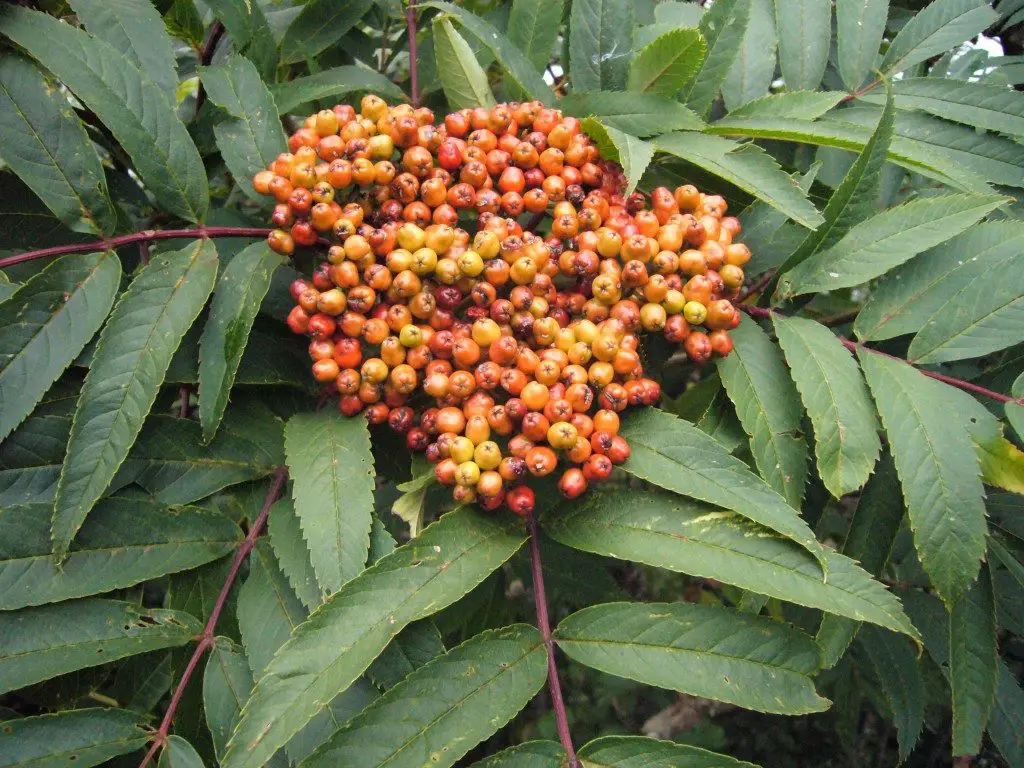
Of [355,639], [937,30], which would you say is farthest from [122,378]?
[937,30]

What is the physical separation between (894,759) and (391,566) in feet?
13.7

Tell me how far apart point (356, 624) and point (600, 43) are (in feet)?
4.98

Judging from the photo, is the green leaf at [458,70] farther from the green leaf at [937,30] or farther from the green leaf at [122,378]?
the green leaf at [937,30]

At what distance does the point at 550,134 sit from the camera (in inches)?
70.3

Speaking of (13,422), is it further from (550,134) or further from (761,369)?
(761,369)

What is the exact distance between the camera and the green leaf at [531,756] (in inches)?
58.3

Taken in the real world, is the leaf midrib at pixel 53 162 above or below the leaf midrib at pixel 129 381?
above

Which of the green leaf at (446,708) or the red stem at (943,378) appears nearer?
the green leaf at (446,708)

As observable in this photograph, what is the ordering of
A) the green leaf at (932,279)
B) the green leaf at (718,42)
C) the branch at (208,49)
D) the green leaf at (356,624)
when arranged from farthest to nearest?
1. the branch at (208,49)
2. the green leaf at (718,42)
3. the green leaf at (932,279)
4. the green leaf at (356,624)

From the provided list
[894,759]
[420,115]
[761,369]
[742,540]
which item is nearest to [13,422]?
[420,115]

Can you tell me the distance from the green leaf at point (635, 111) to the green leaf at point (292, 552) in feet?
3.82

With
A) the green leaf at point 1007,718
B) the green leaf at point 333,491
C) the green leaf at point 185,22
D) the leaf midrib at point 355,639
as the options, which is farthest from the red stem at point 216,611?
the green leaf at point 1007,718

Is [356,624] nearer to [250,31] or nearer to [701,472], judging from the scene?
[701,472]

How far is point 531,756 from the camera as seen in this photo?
1502 millimetres
